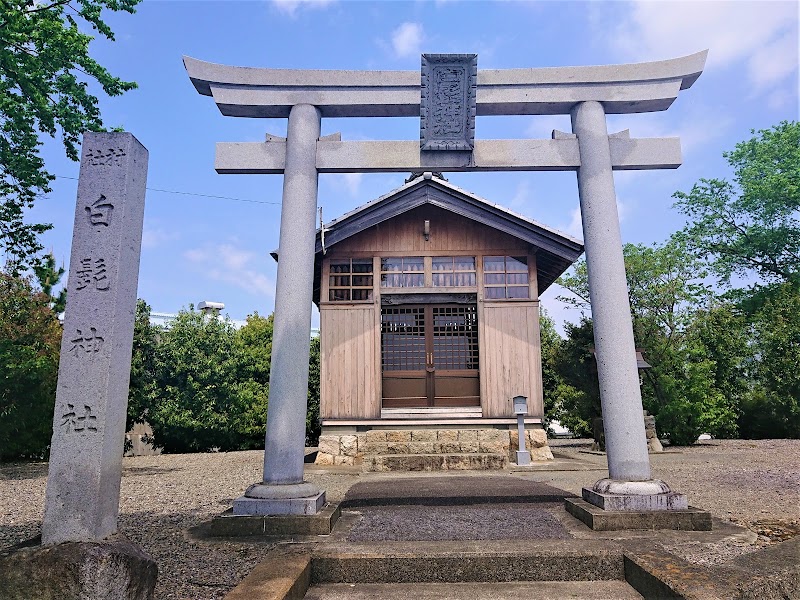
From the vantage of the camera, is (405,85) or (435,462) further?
(435,462)

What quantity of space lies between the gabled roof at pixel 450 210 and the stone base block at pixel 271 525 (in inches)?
302

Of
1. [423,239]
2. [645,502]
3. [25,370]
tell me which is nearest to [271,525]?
[645,502]

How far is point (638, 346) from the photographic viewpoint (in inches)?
677

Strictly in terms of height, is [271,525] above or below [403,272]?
below

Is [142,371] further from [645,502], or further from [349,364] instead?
[645,502]

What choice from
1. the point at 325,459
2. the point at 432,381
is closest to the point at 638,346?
the point at 432,381

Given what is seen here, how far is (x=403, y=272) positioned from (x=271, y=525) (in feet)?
27.0

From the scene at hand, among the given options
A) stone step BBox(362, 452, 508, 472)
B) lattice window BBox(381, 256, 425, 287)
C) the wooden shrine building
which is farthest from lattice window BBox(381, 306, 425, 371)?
stone step BBox(362, 452, 508, 472)

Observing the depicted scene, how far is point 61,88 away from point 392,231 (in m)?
7.00

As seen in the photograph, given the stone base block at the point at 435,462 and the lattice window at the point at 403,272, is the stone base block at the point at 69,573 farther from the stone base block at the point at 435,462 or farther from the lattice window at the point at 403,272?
the lattice window at the point at 403,272

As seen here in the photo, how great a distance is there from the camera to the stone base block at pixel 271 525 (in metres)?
4.75

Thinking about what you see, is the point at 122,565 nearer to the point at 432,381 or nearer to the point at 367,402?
the point at 367,402

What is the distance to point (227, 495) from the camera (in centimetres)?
808

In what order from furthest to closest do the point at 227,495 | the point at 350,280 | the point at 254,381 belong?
the point at 254,381 < the point at 350,280 < the point at 227,495
